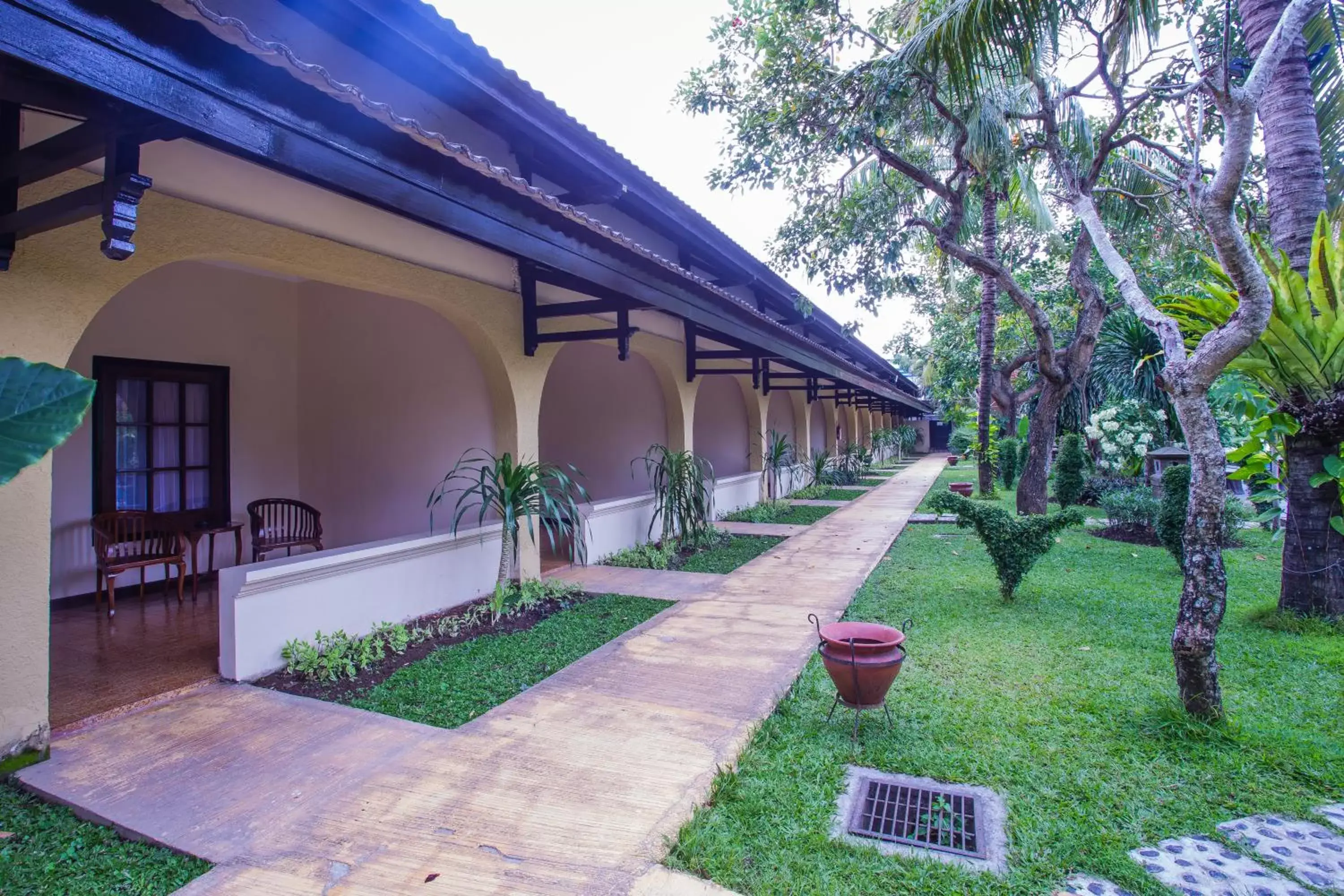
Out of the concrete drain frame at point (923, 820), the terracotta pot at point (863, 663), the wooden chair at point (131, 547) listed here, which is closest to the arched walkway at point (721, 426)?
the wooden chair at point (131, 547)

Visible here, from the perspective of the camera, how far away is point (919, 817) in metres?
2.62

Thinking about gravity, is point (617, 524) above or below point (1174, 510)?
below

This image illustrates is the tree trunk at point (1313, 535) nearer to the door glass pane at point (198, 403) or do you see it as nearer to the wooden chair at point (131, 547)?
the wooden chair at point (131, 547)

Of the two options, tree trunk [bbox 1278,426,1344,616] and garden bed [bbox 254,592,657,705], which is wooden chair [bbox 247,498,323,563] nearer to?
garden bed [bbox 254,592,657,705]

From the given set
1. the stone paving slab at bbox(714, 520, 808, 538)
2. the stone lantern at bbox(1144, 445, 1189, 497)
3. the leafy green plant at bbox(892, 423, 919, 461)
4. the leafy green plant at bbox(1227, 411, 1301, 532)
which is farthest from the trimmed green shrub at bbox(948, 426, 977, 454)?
the leafy green plant at bbox(1227, 411, 1301, 532)

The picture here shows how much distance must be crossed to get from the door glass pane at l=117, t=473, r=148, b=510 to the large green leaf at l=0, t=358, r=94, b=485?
546 centimetres

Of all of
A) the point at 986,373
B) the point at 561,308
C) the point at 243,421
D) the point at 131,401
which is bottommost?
the point at 243,421

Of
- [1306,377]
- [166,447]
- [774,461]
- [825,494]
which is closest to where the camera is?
[1306,377]

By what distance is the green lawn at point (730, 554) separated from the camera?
742 centimetres

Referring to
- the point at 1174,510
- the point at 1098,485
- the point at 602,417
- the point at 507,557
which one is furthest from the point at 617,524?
the point at 1098,485

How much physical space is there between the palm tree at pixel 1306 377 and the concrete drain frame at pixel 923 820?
3.60 meters

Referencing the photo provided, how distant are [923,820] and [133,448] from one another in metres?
6.60

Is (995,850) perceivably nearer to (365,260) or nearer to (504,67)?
(365,260)

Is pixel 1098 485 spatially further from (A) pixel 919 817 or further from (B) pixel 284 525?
(B) pixel 284 525
